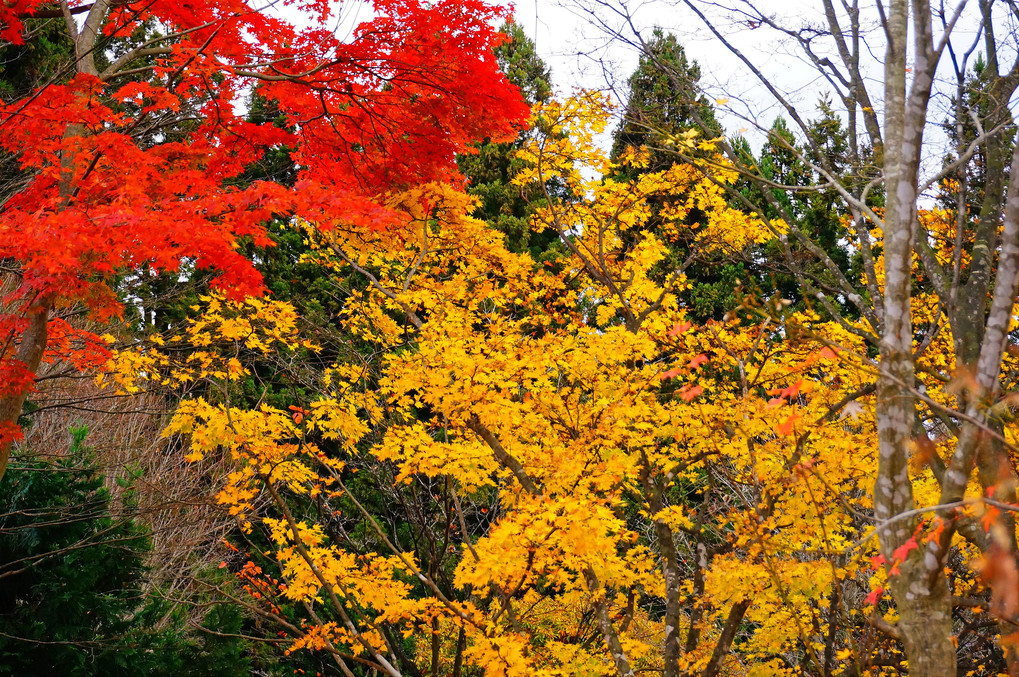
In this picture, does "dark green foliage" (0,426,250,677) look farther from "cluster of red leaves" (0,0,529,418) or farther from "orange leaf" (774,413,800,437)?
"orange leaf" (774,413,800,437)

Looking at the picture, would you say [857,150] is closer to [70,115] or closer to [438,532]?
[70,115]

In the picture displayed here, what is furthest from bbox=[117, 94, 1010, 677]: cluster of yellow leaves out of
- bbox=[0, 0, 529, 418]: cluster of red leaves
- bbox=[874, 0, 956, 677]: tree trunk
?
bbox=[874, 0, 956, 677]: tree trunk

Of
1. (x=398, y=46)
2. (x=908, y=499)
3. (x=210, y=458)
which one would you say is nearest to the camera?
(x=908, y=499)

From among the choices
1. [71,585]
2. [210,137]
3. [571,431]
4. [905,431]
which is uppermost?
[210,137]

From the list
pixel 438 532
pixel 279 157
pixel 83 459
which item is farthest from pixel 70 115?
pixel 279 157

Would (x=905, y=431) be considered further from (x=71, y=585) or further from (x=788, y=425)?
(x=71, y=585)

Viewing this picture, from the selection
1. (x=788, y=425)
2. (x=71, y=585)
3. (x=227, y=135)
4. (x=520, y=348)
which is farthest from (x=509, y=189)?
(x=788, y=425)

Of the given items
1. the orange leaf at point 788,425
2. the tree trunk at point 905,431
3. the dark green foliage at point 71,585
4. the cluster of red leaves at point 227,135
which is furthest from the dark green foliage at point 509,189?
the tree trunk at point 905,431

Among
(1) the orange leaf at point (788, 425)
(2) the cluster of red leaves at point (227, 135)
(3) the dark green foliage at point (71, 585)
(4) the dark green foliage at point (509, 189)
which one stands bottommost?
(3) the dark green foliage at point (71, 585)

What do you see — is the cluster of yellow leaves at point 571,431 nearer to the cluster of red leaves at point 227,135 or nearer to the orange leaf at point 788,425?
the orange leaf at point 788,425

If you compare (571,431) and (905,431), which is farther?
(571,431)

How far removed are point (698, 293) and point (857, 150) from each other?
11.7 metres

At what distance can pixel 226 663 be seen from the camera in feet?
28.6

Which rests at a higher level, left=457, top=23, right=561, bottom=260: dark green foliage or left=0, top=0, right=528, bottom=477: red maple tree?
left=457, top=23, right=561, bottom=260: dark green foliage
